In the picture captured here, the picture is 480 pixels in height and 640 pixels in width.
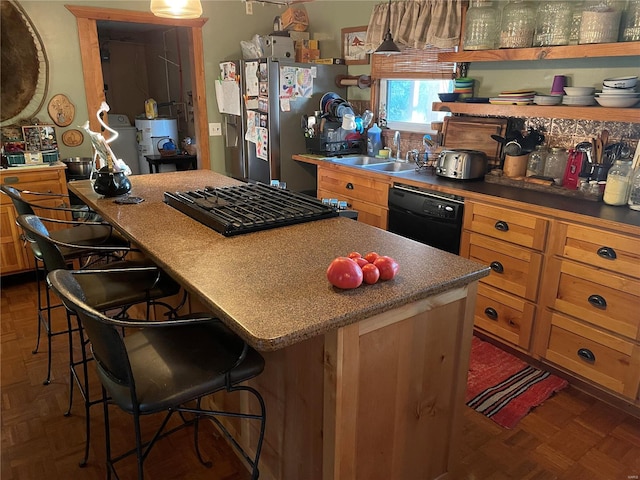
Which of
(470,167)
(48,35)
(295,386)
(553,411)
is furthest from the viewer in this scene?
(48,35)

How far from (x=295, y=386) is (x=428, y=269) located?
0.55m

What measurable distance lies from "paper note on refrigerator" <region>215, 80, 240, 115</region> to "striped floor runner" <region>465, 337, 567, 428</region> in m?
3.07

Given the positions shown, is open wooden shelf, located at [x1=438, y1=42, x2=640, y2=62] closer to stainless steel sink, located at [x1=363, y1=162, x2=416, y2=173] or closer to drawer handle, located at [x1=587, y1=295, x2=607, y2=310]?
stainless steel sink, located at [x1=363, y1=162, x2=416, y2=173]

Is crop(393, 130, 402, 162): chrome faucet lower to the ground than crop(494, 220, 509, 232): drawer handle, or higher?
higher

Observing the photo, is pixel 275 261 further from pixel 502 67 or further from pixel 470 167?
pixel 502 67

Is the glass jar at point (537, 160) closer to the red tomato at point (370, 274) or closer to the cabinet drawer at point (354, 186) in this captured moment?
the cabinet drawer at point (354, 186)

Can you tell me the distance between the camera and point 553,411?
2.26 metres

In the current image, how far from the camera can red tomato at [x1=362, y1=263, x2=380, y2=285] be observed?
137 cm

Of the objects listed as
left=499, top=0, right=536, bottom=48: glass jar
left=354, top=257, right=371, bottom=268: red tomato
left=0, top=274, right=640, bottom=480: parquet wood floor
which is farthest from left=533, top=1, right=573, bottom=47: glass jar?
left=354, top=257, right=371, bottom=268: red tomato

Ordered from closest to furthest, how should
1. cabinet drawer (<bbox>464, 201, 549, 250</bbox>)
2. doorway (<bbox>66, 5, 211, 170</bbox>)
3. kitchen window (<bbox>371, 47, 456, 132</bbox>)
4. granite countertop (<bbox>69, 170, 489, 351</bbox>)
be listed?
granite countertop (<bbox>69, 170, 489, 351</bbox>) → cabinet drawer (<bbox>464, 201, 549, 250</bbox>) → kitchen window (<bbox>371, 47, 456, 132</bbox>) → doorway (<bbox>66, 5, 211, 170</bbox>)

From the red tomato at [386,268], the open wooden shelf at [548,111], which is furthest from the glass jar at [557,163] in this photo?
the red tomato at [386,268]

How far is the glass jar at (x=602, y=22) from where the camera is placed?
2.33 meters

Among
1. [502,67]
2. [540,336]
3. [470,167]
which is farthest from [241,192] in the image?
[502,67]

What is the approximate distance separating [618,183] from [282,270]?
183 cm
